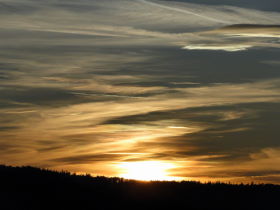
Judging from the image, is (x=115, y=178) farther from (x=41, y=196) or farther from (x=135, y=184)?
(x=41, y=196)

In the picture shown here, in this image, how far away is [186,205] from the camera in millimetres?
105938

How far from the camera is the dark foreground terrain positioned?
101 metres

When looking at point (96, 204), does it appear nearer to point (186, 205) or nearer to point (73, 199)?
point (73, 199)

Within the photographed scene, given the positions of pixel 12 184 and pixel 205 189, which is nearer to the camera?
pixel 12 184

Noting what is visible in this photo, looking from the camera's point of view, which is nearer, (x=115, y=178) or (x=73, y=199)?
(x=73, y=199)

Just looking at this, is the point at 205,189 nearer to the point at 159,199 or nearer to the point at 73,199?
the point at 159,199

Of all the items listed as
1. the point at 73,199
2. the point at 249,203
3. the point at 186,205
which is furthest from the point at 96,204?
the point at 249,203

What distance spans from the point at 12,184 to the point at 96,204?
8.34m

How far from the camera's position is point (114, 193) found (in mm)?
106750

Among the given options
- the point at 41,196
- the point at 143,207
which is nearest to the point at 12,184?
the point at 41,196

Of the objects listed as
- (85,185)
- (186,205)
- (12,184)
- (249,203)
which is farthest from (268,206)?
(12,184)

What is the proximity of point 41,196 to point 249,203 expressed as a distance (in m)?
21.6

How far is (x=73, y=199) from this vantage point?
103 meters

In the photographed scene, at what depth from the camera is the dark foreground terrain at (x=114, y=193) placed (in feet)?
332
